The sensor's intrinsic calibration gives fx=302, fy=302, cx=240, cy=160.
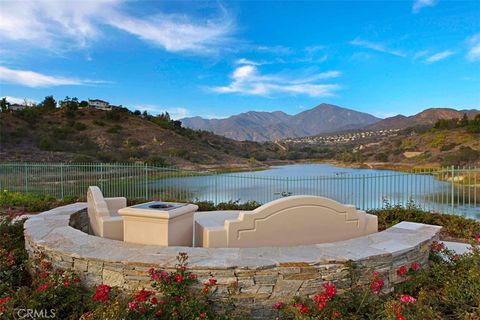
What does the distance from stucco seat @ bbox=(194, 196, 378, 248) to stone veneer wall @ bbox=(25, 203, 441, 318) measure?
46 centimetres

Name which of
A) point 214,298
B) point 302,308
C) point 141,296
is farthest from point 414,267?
point 141,296

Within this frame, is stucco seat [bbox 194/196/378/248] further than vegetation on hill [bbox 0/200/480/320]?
Yes

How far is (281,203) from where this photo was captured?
13.4 feet

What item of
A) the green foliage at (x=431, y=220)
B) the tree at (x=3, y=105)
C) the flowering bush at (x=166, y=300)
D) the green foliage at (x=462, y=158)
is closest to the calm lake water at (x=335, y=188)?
the green foliage at (x=431, y=220)

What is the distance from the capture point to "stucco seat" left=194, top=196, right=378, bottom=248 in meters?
3.98

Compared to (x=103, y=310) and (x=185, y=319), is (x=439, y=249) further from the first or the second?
(x=103, y=310)

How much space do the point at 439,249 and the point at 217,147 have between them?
46.0 meters

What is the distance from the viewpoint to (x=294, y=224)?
4.19 meters

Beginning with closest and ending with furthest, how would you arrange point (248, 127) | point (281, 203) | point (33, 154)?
1. point (281, 203)
2. point (33, 154)
3. point (248, 127)

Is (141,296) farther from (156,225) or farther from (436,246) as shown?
(436,246)

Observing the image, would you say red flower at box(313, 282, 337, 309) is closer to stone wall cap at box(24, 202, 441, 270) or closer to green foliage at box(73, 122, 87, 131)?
stone wall cap at box(24, 202, 441, 270)

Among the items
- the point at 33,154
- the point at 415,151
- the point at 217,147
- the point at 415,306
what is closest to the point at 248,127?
the point at 217,147

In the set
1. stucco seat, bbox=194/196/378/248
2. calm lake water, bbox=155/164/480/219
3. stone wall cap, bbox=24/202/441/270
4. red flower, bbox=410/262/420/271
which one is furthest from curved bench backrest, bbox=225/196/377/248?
calm lake water, bbox=155/164/480/219

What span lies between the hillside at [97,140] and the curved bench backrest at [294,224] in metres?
26.1
